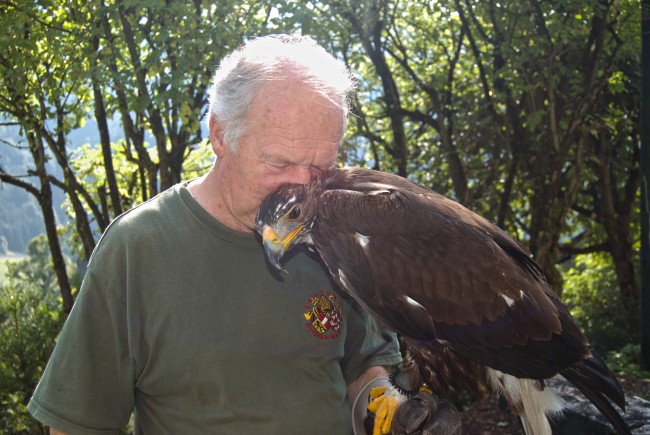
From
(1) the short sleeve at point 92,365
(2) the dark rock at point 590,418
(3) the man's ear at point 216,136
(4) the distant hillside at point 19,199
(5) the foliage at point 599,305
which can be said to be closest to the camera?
(1) the short sleeve at point 92,365

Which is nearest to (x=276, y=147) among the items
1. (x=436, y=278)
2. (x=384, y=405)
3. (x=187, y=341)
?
(x=187, y=341)

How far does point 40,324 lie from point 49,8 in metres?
2.48

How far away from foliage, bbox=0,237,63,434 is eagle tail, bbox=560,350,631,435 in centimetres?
390

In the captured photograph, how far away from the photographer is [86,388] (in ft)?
6.88

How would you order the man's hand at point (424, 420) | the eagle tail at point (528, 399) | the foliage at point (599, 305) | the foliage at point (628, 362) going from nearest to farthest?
the man's hand at point (424, 420) → the eagle tail at point (528, 399) → the foliage at point (628, 362) → the foliage at point (599, 305)

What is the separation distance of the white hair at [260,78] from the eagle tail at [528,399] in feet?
4.61

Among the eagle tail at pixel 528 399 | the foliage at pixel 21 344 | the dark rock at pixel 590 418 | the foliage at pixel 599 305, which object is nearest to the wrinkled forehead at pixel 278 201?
the eagle tail at pixel 528 399

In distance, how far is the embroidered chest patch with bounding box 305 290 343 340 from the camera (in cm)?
236

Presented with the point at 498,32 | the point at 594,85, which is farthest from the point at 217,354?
the point at 594,85

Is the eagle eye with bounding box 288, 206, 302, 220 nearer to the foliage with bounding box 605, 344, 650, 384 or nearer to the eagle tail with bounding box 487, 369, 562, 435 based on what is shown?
the eagle tail with bounding box 487, 369, 562, 435

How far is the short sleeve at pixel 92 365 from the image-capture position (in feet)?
6.85

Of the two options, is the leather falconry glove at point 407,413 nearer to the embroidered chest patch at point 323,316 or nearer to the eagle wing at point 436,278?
the eagle wing at point 436,278

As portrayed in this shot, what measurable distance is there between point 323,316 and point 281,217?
0.40 meters

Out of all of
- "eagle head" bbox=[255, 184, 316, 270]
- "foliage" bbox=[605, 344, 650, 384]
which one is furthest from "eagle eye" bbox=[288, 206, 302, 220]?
"foliage" bbox=[605, 344, 650, 384]
